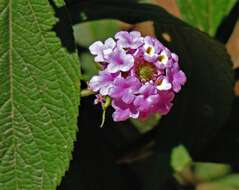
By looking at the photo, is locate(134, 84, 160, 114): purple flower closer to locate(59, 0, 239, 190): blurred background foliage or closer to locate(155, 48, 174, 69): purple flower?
locate(155, 48, 174, 69): purple flower

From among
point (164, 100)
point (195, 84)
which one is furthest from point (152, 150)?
point (164, 100)

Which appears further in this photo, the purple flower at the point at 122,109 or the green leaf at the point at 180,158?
the green leaf at the point at 180,158

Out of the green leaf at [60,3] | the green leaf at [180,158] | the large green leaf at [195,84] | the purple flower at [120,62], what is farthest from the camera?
the green leaf at [180,158]

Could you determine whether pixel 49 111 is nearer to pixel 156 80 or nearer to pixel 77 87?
pixel 77 87

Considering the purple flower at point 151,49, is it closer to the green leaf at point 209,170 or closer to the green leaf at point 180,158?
the green leaf at point 180,158

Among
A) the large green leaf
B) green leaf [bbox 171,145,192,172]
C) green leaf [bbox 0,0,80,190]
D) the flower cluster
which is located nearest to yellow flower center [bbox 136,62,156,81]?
the flower cluster

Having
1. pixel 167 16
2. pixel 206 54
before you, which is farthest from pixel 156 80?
pixel 206 54

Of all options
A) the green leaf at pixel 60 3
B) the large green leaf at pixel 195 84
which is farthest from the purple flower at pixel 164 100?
the large green leaf at pixel 195 84

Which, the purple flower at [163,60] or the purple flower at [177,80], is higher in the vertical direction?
the purple flower at [163,60]

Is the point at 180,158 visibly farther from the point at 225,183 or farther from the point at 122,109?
the point at 122,109
